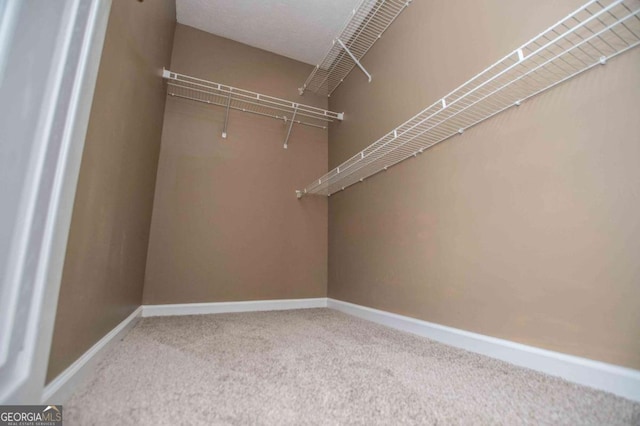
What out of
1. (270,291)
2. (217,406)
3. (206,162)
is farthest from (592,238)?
(206,162)

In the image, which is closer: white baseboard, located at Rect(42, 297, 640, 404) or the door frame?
the door frame

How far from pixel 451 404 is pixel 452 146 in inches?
42.2

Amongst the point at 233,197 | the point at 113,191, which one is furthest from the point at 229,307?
the point at 113,191

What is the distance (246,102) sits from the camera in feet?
7.61

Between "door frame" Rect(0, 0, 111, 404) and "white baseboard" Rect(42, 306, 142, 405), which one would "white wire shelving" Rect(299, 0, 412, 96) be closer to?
"door frame" Rect(0, 0, 111, 404)

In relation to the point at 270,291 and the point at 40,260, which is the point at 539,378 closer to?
the point at 40,260

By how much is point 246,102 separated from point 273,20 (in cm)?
69

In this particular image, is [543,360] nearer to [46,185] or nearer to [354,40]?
[46,185]

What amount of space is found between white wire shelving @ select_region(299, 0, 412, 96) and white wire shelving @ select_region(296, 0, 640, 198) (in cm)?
91

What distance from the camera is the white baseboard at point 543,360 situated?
71cm

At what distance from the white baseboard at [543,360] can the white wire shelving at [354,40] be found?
5.97 feet

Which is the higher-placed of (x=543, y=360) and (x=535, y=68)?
(x=535, y=68)

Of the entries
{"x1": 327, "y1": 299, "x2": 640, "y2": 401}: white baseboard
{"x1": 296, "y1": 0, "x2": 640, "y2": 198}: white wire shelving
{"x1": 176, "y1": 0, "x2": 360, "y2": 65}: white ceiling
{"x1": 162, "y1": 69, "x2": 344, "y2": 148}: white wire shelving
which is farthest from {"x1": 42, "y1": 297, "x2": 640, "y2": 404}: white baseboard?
{"x1": 176, "y1": 0, "x2": 360, "y2": 65}: white ceiling

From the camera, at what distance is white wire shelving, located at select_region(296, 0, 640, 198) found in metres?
0.76
